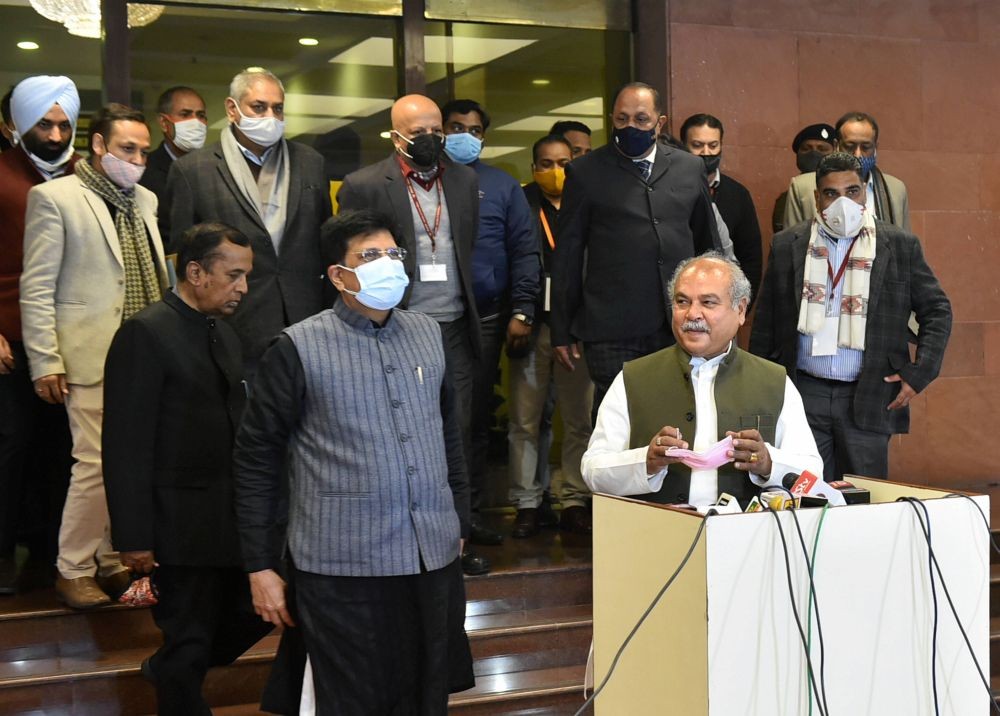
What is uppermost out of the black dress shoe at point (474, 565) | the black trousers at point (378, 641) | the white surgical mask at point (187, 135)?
the white surgical mask at point (187, 135)

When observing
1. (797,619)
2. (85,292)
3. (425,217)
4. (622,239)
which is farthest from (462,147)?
(797,619)

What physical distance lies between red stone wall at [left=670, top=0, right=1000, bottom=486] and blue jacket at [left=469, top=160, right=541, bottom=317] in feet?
5.09

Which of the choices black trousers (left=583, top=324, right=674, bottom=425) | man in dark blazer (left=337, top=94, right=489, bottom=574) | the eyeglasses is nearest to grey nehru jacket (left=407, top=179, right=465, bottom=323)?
man in dark blazer (left=337, top=94, right=489, bottom=574)

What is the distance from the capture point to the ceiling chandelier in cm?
593

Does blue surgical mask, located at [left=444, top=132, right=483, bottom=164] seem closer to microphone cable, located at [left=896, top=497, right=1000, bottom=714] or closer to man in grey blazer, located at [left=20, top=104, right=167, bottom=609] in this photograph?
man in grey blazer, located at [left=20, top=104, right=167, bottom=609]

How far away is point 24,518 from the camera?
5.41 m

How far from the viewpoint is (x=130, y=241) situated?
4.46m

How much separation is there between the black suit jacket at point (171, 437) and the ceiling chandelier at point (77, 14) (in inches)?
116

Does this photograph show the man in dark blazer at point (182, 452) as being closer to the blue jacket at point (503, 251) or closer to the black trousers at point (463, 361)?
the black trousers at point (463, 361)

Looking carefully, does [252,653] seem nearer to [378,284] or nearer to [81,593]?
[81,593]

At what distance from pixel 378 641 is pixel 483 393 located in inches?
91.1

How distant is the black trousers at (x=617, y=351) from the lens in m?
5.04

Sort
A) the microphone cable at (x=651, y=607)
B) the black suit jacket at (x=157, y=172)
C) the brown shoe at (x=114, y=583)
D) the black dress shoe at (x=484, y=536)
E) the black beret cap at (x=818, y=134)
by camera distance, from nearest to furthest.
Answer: the microphone cable at (x=651, y=607) < the brown shoe at (x=114, y=583) < the black suit jacket at (x=157, y=172) < the black dress shoe at (x=484, y=536) < the black beret cap at (x=818, y=134)

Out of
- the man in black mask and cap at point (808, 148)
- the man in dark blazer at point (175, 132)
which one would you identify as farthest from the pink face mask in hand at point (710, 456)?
the man in black mask and cap at point (808, 148)
